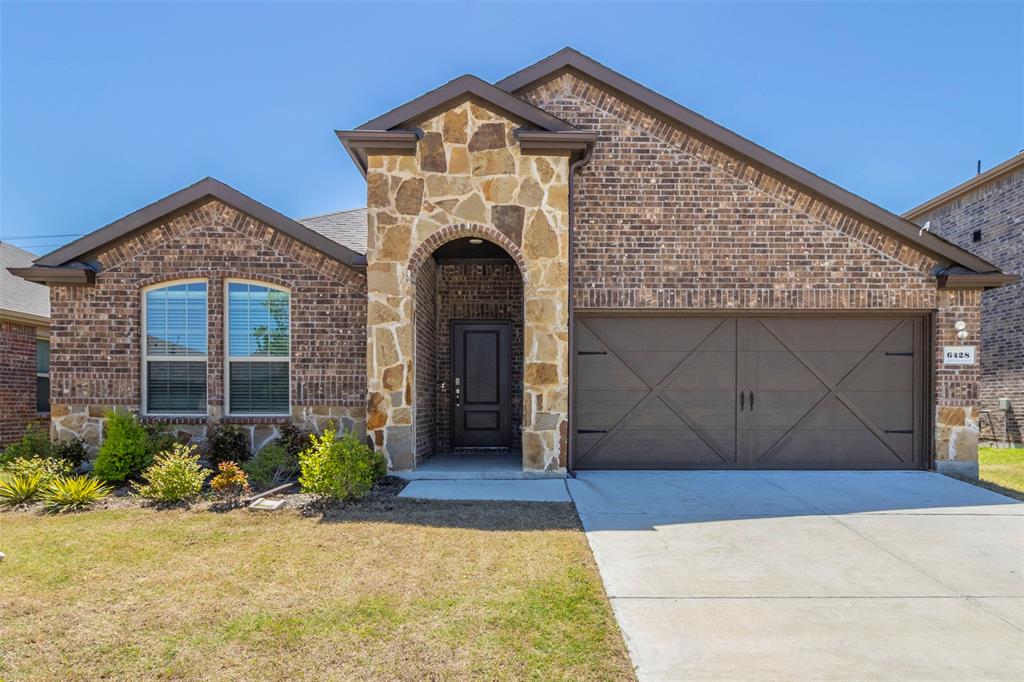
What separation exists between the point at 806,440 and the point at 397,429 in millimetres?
6330

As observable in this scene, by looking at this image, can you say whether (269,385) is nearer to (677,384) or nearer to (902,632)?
(677,384)

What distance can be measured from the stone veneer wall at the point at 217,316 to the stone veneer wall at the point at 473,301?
6.61ft

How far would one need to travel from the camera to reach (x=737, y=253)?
9.84 m

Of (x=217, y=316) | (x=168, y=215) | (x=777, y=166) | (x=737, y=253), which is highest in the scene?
(x=777, y=166)

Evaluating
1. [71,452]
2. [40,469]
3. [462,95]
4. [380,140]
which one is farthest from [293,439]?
[462,95]

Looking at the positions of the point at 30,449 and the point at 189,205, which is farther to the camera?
the point at 189,205

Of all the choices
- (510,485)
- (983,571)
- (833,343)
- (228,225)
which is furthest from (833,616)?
(228,225)

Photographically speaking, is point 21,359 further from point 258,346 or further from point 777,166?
point 777,166

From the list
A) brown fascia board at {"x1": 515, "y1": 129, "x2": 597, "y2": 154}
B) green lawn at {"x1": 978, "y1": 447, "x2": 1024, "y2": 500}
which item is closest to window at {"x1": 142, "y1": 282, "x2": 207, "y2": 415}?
brown fascia board at {"x1": 515, "y1": 129, "x2": 597, "y2": 154}

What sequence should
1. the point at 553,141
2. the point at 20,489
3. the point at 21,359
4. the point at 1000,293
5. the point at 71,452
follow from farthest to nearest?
the point at 1000,293
the point at 21,359
the point at 71,452
the point at 553,141
the point at 20,489

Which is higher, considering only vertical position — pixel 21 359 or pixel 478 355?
pixel 478 355

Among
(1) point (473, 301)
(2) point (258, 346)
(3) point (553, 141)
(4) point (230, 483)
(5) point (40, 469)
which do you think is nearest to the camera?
(4) point (230, 483)

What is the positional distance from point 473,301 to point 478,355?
3.28 ft

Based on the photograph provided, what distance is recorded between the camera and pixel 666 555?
5684 millimetres
